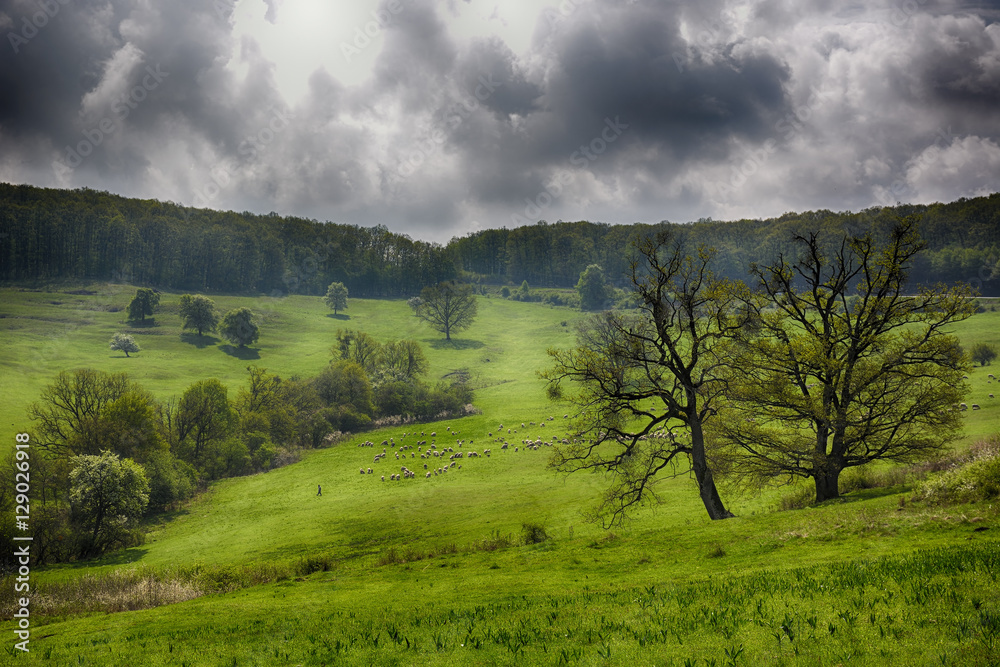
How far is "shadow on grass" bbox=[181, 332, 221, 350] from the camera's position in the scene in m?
120

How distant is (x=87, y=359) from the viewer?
98.5 meters

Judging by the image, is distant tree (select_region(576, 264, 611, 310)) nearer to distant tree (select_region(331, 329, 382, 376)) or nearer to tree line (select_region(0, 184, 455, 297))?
distant tree (select_region(331, 329, 382, 376))

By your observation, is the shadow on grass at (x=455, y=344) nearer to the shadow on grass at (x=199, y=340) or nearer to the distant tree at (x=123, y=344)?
the shadow on grass at (x=199, y=340)

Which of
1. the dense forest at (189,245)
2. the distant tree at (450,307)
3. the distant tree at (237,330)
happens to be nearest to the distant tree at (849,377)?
the distant tree at (237,330)

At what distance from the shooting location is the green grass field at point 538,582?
9602 millimetres

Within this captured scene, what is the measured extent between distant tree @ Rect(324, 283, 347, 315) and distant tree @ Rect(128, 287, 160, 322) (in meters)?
47.5

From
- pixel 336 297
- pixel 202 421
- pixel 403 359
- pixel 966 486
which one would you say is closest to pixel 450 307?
pixel 336 297

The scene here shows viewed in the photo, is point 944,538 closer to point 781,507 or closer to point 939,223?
point 781,507

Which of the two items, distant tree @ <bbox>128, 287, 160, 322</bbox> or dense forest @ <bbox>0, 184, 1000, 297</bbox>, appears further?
dense forest @ <bbox>0, 184, 1000, 297</bbox>

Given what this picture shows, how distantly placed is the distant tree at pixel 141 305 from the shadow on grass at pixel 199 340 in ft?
51.8

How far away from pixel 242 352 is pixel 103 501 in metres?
78.4

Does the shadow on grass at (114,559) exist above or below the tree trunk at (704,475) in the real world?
below

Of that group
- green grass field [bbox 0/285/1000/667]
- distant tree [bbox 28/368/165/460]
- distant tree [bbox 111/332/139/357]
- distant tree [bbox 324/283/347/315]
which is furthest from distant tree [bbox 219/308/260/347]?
green grass field [bbox 0/285/1000/667]

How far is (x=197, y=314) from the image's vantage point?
126 metres
